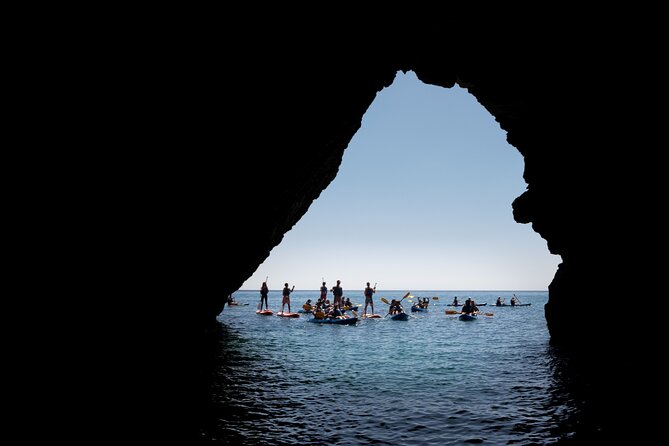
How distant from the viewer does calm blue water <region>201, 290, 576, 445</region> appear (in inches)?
246

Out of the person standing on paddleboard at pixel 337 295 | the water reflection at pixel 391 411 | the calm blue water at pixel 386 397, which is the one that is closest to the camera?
the water reflection at pixel 391 411

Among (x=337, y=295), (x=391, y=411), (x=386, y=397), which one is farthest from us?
(x=337, y=295)

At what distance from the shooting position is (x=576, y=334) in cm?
1641

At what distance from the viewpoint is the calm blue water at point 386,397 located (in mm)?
6246

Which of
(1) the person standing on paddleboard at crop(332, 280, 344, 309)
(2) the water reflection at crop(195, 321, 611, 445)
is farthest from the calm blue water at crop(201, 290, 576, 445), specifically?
(1) the person standing on paddleboard at crop(332, 280, 344, 309)

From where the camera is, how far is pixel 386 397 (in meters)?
8.70

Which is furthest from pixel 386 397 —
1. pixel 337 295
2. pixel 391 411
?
pixel 337 295

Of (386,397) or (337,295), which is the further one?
(337,295)

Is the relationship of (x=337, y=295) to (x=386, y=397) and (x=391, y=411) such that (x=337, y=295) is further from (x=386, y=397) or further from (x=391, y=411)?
(x=391, y=411)

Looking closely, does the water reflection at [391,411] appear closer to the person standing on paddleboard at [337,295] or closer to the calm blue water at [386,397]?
the calm blue water at [386,397]

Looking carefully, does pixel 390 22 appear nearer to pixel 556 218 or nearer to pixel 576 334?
pixel 556 218

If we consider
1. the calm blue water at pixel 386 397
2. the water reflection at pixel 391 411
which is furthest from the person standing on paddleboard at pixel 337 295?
the water reflection at pixel 391 411

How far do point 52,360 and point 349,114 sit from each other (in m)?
9.68

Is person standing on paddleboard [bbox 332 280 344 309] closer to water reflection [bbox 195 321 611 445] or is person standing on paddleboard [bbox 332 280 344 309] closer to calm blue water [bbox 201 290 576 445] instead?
calm blue water [bbox 201 290 576 445]
